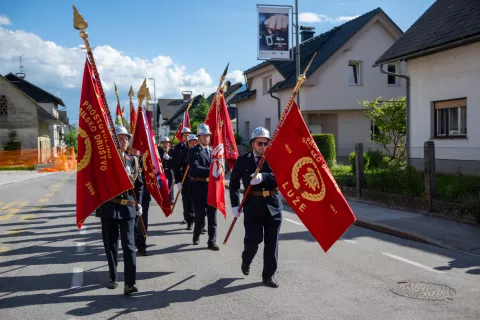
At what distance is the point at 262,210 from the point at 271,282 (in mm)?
860

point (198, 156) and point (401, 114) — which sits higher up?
point (401, 114)

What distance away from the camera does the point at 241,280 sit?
640cm

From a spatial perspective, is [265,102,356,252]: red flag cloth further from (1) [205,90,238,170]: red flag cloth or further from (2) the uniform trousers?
(1) [205,90,238,170]: red flag cloth

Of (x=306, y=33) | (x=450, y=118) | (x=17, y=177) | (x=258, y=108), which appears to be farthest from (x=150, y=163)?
(x=306, y=33)

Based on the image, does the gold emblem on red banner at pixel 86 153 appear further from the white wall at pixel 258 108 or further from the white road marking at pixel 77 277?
the white wall at pixel 258 108

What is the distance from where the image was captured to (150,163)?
322 inches

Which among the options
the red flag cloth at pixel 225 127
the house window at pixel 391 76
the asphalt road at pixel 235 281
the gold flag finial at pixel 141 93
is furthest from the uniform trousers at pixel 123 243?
the house window at pixel 391 76

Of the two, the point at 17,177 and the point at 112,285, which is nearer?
the point at 112,285

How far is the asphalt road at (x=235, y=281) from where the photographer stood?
522cm

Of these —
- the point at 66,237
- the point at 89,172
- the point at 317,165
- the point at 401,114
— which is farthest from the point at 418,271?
the point at 401,114

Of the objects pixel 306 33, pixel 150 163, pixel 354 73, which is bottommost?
pixel 150 163

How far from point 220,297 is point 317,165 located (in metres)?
1.90

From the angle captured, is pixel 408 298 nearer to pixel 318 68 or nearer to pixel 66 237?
pixel 66 237

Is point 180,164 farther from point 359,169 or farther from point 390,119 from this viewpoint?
point 390,119
